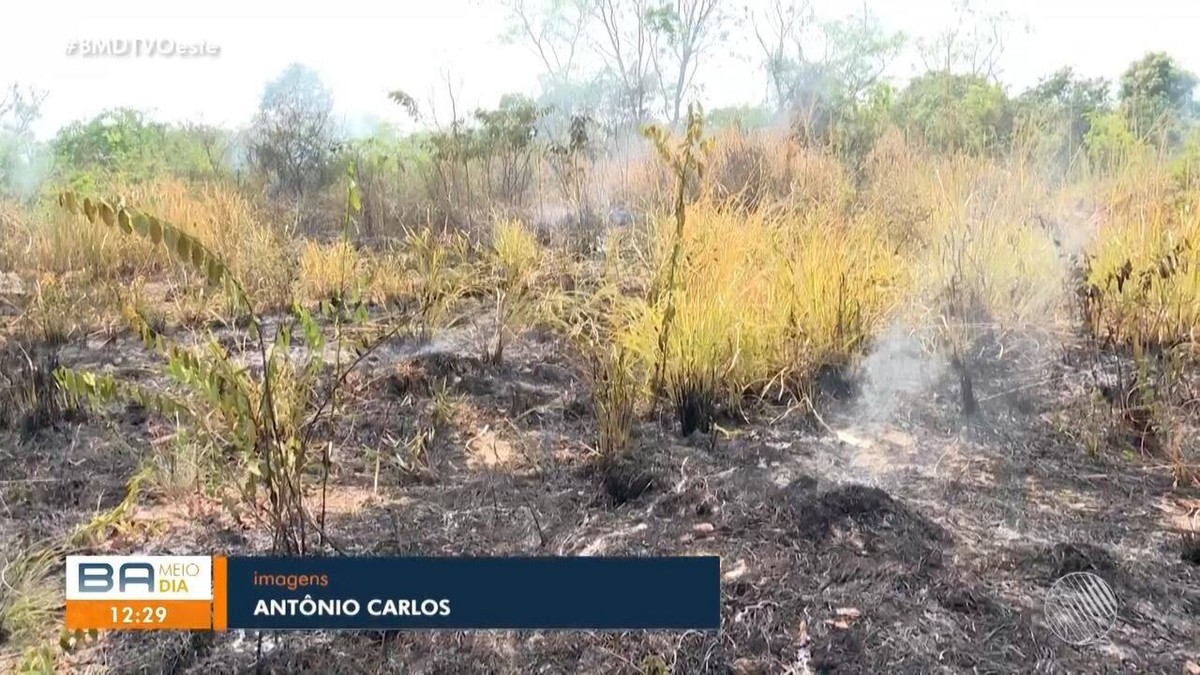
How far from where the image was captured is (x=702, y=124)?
1.64 m

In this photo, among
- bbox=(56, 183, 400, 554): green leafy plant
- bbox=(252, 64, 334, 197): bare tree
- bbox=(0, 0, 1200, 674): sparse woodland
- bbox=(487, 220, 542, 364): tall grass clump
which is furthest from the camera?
bbox=(487, 220, 542, 364): tall grass clump

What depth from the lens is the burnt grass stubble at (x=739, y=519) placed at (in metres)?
1.11

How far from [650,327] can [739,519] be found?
490 mm

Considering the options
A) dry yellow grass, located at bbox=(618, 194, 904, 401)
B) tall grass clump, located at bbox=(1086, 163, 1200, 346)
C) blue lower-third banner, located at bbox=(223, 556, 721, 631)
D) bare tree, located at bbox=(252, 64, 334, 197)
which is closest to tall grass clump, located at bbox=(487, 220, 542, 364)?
dry yellow grass, located at bbox=(618, 194, 904, 401)

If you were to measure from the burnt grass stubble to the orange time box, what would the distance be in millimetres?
37

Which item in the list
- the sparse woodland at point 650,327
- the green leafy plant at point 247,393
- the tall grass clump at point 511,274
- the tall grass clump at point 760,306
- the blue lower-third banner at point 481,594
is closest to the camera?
the green leafy plant at point 247,393

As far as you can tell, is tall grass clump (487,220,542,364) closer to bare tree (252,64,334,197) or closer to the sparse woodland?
the sparse woodland

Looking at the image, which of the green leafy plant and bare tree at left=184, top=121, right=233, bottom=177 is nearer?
the green leafy plant

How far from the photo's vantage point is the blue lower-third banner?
109 cm

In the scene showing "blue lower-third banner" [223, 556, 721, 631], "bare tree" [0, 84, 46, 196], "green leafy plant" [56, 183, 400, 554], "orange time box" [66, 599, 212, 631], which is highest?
"bare tree" [0, 84, 46, 196]

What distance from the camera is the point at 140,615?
3.73 ft

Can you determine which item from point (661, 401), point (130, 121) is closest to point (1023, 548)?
point (661, 401)

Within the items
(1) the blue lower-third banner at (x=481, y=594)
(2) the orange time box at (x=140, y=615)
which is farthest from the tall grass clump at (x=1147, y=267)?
(2) the orange time box at (x=140, y=615)

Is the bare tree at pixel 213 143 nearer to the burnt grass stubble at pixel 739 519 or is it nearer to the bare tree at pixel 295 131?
the bare tree at pixel 295 131
